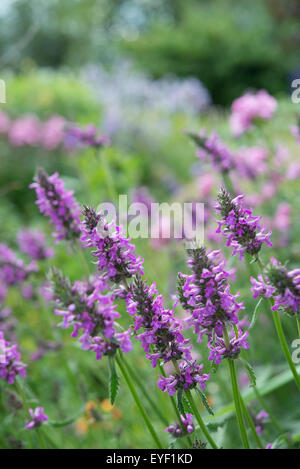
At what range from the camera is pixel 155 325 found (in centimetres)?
130

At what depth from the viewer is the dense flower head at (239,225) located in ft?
4.32

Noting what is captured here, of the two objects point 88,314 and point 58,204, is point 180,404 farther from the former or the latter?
point 58,204

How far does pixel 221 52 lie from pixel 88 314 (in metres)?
21.4

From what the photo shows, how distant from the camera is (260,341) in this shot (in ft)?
11.1

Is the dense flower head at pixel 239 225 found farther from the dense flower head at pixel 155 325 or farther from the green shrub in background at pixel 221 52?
the green shrub in background at pixel 221 52

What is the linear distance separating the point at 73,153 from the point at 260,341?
404 centimetres

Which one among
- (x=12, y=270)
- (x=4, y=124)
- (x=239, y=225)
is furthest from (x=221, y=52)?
(x=239, y=225)

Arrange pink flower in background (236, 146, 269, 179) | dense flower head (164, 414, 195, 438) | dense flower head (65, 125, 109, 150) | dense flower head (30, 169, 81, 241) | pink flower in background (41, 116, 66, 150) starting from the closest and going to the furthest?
dense flower head (164, 414, 195, 438) < dense flower head (30, 169, 81, 241) < dense flower head (65, 125, 109, 150) < pink flower in background (236, 146, 269, 179) < pink flower in background (41, 116, 66, 150)

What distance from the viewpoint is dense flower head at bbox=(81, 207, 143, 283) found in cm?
136

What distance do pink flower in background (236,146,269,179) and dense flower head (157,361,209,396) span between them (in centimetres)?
248

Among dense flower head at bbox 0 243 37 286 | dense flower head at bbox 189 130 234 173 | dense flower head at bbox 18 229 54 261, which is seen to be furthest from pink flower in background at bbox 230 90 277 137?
dense flower head at bbox 0 243 37 286

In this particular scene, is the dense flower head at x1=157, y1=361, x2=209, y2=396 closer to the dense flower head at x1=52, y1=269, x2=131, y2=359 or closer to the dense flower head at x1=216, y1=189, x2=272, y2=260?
the dense flower head at x1=52, y1=269, x2=131, y2=359

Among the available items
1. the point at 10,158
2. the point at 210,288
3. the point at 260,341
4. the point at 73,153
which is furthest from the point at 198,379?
the point at 10,158

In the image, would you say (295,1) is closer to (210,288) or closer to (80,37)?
(80,37)
